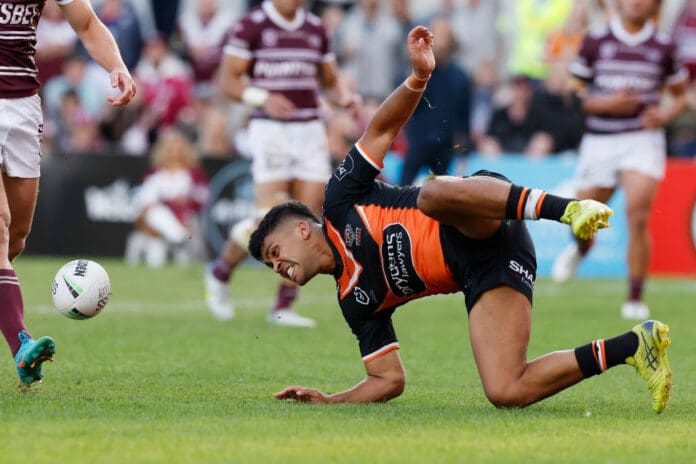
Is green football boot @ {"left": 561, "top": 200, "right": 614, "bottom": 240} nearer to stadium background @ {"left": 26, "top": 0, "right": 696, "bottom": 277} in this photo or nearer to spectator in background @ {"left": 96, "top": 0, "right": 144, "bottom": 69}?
stadium background @ {"left": 26, "top": 0, "right": 696, "bottom": 277}

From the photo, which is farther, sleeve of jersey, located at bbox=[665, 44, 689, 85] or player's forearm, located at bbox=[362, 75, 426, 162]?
sleeve of jersey, located at bbox=[665, 44, 689, 85]

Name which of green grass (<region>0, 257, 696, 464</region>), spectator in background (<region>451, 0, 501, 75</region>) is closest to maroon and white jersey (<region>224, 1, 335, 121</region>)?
green grass (<region>0, 257, 696, 464</region>)

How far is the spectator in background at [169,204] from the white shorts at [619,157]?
647 cm

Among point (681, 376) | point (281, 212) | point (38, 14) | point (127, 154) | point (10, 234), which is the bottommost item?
point (127, 154)

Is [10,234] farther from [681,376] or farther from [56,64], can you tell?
[56,64]

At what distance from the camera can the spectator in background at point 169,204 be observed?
16672 millimetres

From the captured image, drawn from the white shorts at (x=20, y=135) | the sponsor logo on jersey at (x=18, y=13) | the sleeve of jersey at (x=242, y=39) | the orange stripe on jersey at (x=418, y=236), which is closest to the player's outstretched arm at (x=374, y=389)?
the orange stripe on jersey at (x=418, y=236)

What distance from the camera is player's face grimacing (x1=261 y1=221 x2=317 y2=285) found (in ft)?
20.8

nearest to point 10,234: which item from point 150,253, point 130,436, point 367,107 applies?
point 130,436

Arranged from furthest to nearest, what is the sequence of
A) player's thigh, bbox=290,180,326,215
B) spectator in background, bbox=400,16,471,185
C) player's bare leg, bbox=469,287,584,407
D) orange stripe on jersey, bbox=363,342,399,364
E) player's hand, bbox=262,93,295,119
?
spectator in background, bbox=400,16,471,185 < player's thigh, bbox=290,180,326,215 < player's hand, bbox=262,93,295,119 < orange stripe on jersey, bbox=363,342,399,364 < player's bare leg, bbox=469,287,584,407

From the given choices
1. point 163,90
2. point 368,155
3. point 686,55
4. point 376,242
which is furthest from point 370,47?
point 376,242

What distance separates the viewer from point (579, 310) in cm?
1180

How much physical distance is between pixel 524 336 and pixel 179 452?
201cm

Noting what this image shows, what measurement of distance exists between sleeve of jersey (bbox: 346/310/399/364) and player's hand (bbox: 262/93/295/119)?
13.9 ft
